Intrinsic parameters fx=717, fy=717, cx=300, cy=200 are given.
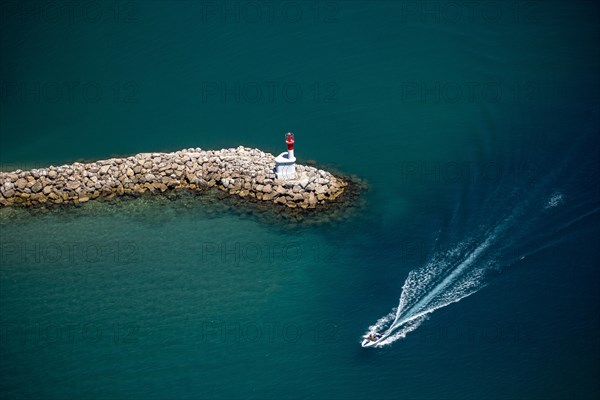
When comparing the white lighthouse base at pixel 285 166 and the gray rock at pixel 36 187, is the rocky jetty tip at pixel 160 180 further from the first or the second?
the white lighthouse base at pixel 285 166

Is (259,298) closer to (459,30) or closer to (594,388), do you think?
(594,388)

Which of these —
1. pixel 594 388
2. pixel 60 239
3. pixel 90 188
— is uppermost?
pixel 90 188

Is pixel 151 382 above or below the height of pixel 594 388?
above

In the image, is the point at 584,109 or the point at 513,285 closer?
the point at 513,285

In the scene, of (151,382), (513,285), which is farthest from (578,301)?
(151,382)

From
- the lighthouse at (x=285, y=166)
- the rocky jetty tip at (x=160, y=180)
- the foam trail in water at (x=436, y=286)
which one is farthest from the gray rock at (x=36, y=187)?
the foam trail in water at (x=436, y=286)

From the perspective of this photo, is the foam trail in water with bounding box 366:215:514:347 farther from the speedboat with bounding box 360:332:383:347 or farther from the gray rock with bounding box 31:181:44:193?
the gray rock with bounding box 31:181:44:193
